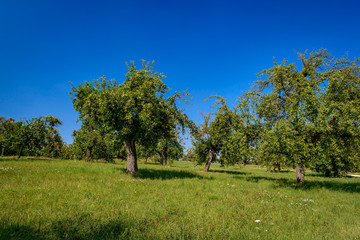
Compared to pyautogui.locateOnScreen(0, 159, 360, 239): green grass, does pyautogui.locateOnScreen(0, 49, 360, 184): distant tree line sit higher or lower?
higher

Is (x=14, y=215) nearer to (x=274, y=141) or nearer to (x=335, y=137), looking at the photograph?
(x=274, y=141)

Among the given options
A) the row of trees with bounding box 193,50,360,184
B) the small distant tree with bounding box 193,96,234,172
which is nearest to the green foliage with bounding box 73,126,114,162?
the small distant tree with bounding box 193,96,234,172

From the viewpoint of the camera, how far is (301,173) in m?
17.4

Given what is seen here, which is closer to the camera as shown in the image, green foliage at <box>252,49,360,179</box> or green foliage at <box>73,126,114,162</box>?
green foliage at <box>252,49,360,179</box>

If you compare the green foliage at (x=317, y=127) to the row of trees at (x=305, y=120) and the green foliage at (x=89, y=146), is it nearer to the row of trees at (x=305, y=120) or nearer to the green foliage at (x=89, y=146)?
the row of trees at (x=305, y=120)

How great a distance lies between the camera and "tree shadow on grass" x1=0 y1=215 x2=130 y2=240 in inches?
168

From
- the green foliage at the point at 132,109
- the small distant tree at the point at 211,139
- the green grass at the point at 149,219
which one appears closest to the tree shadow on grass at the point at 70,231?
the green grass at the point at 149,219

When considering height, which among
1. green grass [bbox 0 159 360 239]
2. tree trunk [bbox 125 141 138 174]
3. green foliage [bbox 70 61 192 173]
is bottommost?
green grass [bbox 0 159 360 239]

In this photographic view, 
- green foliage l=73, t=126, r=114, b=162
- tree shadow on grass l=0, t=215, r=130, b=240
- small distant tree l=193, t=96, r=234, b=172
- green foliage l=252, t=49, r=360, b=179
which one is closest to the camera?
tree shadow on grass l=0, t=215, r=130, b=240

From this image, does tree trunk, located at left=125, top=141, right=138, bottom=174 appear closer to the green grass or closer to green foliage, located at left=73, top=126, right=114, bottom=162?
the green grass

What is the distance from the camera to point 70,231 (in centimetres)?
457

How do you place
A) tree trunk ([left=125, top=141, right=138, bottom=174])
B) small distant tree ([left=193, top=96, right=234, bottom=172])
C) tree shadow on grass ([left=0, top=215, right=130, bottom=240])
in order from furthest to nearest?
small distant tree ([left=193, top=96, right=234, bottom=172]), tree trunk ([left=125, top=141, right=138, bottom=174]), tree shadow on grass ([left=0, top=215, right=130, bottom=240])

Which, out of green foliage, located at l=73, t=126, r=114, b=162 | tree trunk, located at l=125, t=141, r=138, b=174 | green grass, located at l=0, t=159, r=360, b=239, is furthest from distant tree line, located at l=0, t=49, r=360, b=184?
green foliage, located at l=73, t=126, r=114, b=162

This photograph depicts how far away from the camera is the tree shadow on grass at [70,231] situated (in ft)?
14.0
